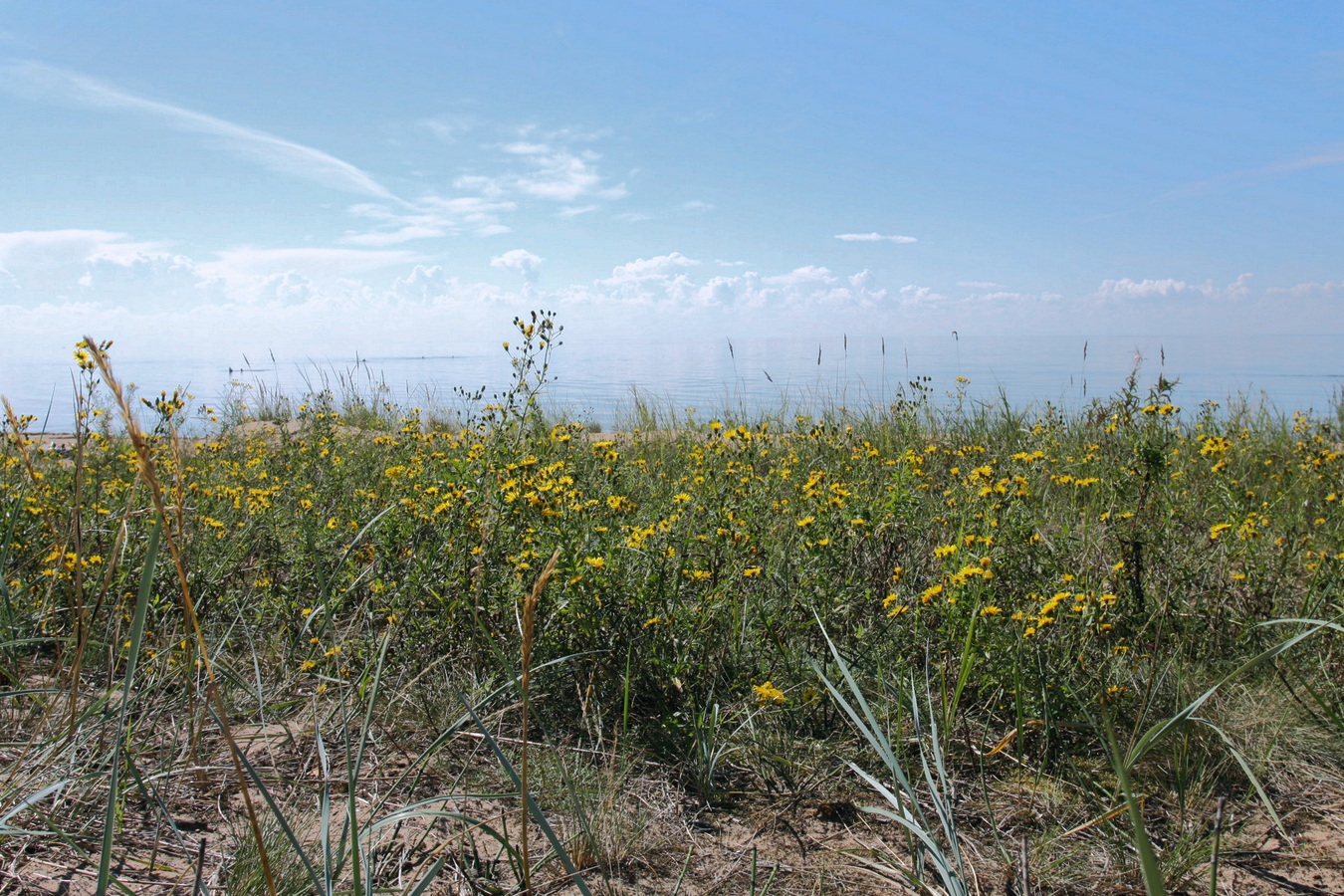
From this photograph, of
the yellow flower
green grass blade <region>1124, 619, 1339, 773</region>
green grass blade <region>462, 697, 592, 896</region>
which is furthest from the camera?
the yellow flower

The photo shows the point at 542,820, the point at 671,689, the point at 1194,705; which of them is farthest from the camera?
the point at 671,689

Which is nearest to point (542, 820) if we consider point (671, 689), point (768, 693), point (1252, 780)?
point (768, 693)

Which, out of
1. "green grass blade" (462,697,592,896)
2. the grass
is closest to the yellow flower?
the grass

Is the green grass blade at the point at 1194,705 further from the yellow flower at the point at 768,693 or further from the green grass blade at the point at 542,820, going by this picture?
the yellow flower at the point at 768,693

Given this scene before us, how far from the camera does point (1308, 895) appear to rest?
1.70 m

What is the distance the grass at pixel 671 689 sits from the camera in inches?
66.7

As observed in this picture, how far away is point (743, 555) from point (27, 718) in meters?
2.13

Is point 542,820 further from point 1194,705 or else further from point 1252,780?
point 1252,780

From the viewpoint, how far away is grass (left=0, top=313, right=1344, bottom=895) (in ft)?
5.56

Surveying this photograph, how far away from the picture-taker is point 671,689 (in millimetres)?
2412

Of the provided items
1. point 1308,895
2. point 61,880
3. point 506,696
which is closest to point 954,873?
point 1308,895

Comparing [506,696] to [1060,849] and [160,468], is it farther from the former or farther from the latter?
[160,468]

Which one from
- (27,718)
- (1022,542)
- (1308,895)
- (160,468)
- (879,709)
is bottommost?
(1308,895)

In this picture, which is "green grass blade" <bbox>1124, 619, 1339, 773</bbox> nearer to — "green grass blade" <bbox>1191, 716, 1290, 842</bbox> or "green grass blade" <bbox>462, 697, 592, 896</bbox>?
"green grass blade" <bbox>1191, 716, 1290, 842</bbox>
